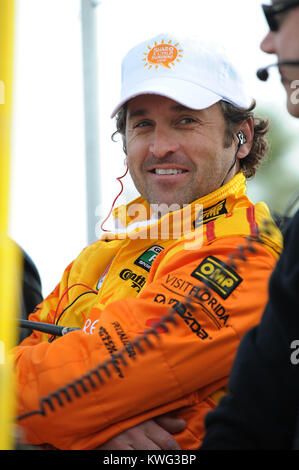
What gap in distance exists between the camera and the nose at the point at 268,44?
47.9 inches

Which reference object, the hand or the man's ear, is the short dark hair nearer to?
the man's ear

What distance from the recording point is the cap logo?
2.01 metres

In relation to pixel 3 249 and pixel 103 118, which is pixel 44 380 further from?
pixel 103 118

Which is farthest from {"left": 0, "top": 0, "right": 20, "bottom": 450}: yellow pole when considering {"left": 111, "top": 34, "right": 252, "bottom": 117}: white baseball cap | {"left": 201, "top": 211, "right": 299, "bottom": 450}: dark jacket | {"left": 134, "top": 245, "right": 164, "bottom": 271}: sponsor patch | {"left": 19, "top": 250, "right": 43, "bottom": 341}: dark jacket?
{"left": 19, "top": 250, "right": 43, "bottom": 341}: dark jacket

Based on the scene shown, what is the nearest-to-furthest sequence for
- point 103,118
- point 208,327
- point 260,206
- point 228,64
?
point 208,327
point 260,206
point 228,64
point 103,118

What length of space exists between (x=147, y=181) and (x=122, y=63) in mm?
439

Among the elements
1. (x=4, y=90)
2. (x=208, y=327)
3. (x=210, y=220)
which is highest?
(x=4, y=90)

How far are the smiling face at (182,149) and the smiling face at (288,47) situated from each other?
787 millimetres

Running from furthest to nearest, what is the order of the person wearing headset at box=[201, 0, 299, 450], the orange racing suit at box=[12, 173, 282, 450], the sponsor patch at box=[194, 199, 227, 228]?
the sponsor patch at box=[194, 199, 227, 228] → the orange racing suit at box=[12, 173, 282, 450] → the person wearing headset at box=[201, 0, 299, 450]

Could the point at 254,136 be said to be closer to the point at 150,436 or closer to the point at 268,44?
the point at 268,44

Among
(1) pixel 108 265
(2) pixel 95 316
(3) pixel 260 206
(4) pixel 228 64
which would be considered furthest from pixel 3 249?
(4) pixel 228 64

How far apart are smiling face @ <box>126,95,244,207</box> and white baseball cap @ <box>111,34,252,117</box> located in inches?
2.1

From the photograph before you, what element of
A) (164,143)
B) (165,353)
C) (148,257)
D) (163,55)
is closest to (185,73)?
(163,55)
